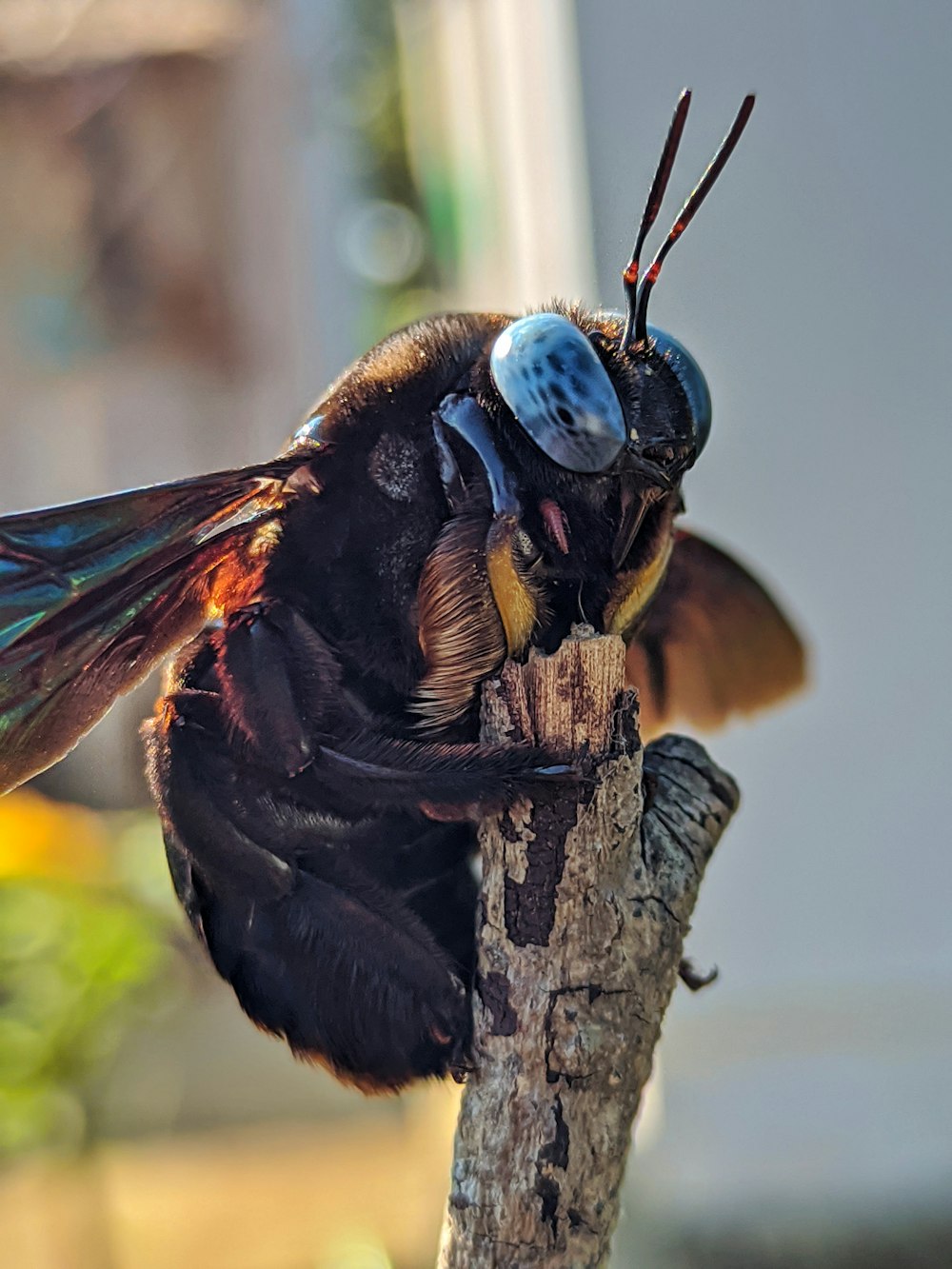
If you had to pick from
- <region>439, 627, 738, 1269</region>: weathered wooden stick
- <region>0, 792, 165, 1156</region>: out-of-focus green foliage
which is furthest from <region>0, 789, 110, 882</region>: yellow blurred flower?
<region>439, 627, 738, 1269</region>: weathered wooden stick

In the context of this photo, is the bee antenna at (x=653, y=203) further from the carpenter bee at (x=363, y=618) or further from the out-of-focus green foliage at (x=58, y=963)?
the out-of-focus green foliage at (x=58, y=963)

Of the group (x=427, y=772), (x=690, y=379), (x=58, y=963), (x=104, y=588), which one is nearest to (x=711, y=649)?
(x=690, y=379)

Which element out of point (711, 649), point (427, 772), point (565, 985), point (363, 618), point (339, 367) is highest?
point (339, 367)

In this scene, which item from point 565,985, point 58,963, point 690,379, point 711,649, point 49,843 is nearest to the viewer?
point 565,985

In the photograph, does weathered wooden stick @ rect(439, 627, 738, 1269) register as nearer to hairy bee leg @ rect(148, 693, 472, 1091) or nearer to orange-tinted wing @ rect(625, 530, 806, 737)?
hairy bee leg @ rect(148, 693, 472, 1091)

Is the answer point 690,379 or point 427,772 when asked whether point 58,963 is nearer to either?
point 427,772

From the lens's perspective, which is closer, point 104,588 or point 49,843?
point 104,588

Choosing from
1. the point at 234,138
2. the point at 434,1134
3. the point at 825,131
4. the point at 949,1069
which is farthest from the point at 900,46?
the point at 234,138

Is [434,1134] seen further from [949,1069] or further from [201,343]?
[201,343]
